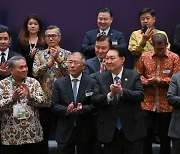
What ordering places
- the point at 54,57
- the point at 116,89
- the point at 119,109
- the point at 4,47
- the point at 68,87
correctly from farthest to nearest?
the point at 4,47, the point at 54,57, the point at 68,87, the point at 119,109, the point at 116,89

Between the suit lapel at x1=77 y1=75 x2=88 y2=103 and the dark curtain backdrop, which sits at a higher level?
the dark curtain backdrop

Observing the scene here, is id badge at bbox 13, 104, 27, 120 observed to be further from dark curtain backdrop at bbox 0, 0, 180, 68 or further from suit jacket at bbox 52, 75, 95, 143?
dark curtain backdrop at bbox 0, 0, 180, 68

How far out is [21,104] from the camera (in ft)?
18.7

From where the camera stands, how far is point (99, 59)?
6.31m

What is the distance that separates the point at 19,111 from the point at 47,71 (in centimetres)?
90

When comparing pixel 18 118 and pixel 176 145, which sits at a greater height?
pixel 18 118

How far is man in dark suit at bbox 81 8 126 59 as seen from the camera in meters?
6.94

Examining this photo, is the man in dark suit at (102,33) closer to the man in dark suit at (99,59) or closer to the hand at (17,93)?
the man in dark suit at (99,59)

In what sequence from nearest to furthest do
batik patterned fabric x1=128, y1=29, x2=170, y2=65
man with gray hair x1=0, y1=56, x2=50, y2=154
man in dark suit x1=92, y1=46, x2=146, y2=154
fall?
man in dark suit x1=92, y1=46, x2=146, y2=154
man with gray hair x1=0, y1=56, x2=50, y2=154
batik patterned fabric x1=128, y1=29, x2=170, y2=65

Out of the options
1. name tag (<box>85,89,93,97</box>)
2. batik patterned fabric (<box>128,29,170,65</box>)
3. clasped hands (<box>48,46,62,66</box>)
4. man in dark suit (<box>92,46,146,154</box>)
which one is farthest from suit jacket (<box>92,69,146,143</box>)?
batik patterned fabric (<box>128,29,170,65</box>)

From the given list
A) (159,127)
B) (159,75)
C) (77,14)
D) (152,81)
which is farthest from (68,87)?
(77,14)

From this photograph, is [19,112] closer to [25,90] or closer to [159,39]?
[25,90]

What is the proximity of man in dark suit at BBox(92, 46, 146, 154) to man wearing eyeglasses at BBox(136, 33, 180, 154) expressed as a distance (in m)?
0.88

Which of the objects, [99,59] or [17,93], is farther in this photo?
[99,59]
